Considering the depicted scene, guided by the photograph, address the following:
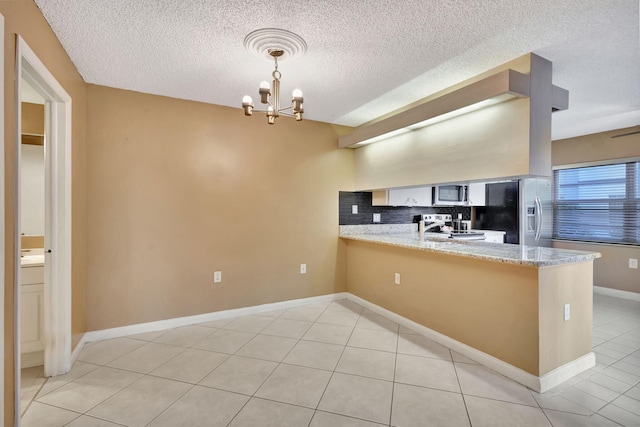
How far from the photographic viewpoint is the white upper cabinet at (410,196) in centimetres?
415

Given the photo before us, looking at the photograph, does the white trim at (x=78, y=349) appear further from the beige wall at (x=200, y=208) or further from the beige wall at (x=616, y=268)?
the beige wall at (x=616, y=268)

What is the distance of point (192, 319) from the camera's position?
325cm

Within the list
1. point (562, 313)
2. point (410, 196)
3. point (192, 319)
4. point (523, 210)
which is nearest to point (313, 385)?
point (192, 319)

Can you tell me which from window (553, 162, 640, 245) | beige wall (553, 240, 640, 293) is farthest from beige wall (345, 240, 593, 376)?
window (553, 162, 640, 245)

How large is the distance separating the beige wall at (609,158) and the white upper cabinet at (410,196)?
253 cm

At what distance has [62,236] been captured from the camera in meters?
2.22

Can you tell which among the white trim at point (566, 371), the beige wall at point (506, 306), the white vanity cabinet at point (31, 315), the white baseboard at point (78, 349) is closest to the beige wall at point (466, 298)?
the beige wall at point (506, 306)

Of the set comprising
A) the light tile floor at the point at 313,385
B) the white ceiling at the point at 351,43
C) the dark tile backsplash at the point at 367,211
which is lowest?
the light tile floor at the point at 313,385

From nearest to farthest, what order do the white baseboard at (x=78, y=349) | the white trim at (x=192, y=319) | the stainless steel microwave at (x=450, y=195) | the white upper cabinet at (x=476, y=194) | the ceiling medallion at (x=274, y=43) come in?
the ceiling medallion at (x=274, y=43), the white baseboard at (x=78, y=349), the white trim at (x=192, y=319), the stainless steel microwave at (x=450, y=195), the white upper cabinet at (x=476, y=194)

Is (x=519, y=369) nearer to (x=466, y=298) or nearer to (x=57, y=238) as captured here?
(x=466, y=298)

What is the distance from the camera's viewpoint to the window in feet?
13.7

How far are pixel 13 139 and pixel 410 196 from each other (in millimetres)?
3885

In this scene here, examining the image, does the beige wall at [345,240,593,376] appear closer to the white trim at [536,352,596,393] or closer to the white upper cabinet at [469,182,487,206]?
the white trim at [536,352,596,393]

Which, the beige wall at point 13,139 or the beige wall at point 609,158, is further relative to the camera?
the beige wall at point 609,158
